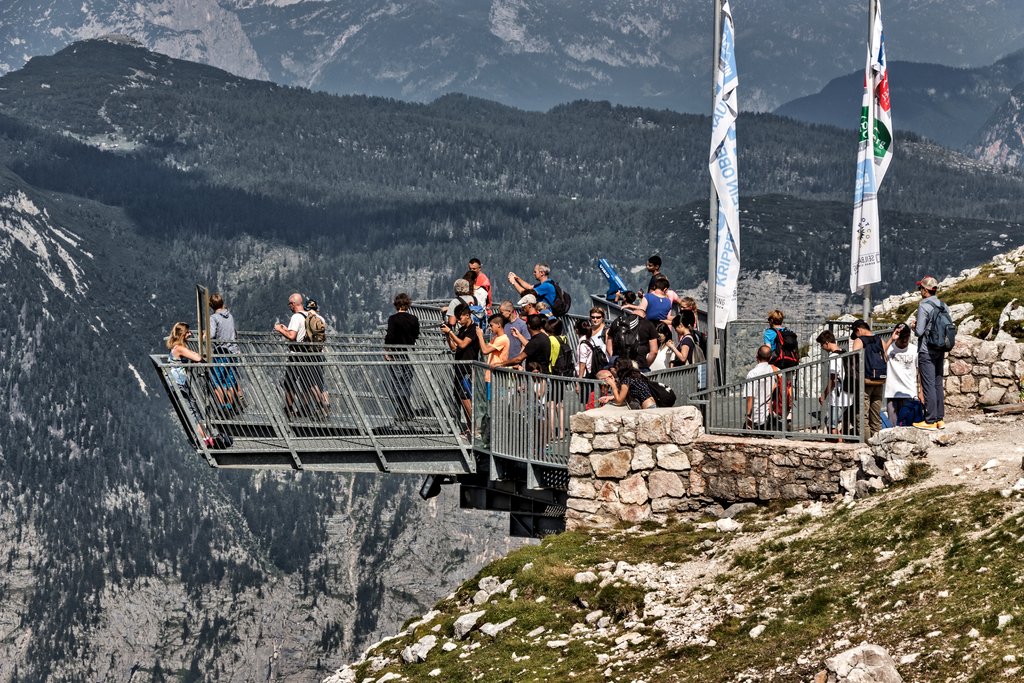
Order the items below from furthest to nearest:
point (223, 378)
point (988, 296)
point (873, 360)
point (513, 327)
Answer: point (988, 296) → point (223, 378) → point (513, 327) → point (873, 360)

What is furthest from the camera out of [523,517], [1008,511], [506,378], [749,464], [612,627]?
[523,517]

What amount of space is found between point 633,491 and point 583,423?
1.18 metres

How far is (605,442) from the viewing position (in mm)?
23375

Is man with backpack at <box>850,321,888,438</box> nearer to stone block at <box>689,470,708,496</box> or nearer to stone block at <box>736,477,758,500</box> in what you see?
stone block at <box>736,477,758,500</box>

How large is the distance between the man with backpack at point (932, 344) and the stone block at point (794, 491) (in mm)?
2688

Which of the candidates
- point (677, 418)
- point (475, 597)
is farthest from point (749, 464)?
point (475, 597)

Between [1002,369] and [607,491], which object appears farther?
[1002,369]

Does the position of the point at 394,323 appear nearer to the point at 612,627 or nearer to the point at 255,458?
the point at 255,458

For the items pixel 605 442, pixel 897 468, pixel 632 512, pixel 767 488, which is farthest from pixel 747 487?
pixel 897 468

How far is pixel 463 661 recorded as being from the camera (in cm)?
1981

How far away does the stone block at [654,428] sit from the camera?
23250 millimetres

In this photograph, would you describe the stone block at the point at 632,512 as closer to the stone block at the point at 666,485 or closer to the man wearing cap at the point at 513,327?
the stone block at the point at 666,485

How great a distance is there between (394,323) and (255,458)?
3489mm

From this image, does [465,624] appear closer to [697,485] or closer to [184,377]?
[697,485]
